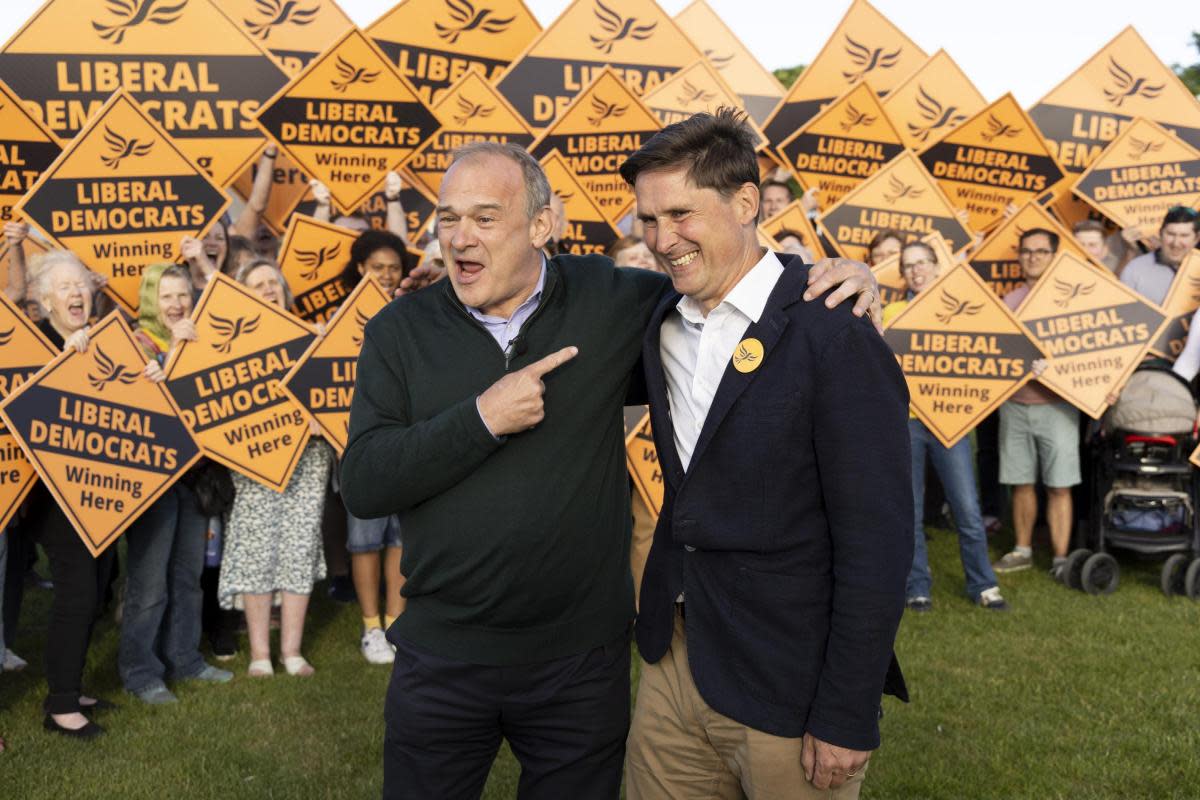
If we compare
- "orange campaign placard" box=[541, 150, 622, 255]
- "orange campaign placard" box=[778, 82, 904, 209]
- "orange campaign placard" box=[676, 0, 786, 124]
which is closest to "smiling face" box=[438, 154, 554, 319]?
"orange campaign placard" box=[541, 150, 622, 255]

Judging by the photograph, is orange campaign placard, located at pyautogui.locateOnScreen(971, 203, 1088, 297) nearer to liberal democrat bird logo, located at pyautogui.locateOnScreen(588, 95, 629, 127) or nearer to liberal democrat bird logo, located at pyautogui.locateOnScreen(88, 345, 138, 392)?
liberal democrat bird logo, located at pyautogui.locateOnScreen(588, 95, 629, 127)

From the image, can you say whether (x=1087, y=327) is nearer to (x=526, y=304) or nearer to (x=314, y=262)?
(x=314, y=262)

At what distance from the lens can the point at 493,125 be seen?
8.03 meters

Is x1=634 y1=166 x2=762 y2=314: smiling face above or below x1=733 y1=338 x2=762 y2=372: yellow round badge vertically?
above

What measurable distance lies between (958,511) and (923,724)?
245cm

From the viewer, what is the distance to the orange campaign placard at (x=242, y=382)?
231 inches

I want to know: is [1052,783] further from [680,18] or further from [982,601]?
[680,18]

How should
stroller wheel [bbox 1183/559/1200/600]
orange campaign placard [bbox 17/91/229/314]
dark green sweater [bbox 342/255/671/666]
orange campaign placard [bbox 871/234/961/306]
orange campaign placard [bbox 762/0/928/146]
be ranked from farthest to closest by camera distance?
orange campaign placard [bbox 762/0/928/146]
orange campaign placard [bbox 871/234/961/306]
stroller wheel [bbox 1183/559/1200/600]
orange campaign placard [bbox 17/91/229/314]
dark green sweater [bbox 342/255/671/666]

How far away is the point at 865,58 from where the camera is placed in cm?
998

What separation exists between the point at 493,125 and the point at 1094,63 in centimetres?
555

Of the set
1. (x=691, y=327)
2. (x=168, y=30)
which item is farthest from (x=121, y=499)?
(x=691, y=327)

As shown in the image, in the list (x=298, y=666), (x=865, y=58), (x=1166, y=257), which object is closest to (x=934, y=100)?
(x=865, y=58)

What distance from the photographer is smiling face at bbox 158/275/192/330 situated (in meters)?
6.12

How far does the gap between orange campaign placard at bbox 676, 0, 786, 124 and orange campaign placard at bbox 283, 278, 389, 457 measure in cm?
511
